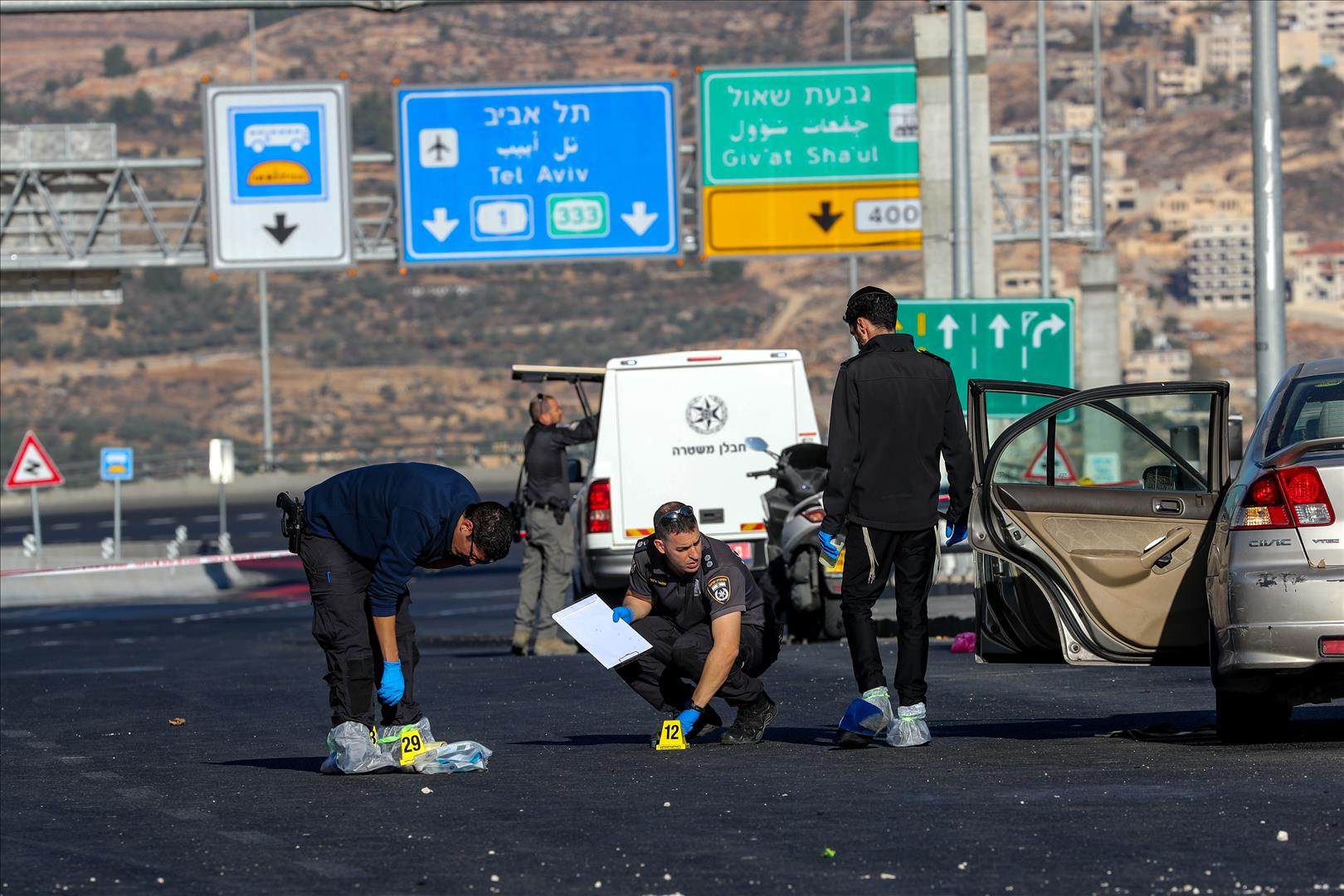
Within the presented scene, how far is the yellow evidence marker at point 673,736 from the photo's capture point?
10328 mm

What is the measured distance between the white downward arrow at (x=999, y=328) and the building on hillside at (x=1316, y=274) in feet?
438

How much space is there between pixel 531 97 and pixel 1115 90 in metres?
166

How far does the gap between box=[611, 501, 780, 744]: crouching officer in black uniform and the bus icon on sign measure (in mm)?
23852

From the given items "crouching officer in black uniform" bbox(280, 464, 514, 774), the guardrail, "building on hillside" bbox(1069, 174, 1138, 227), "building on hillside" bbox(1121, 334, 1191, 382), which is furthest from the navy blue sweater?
"building on hillside" bbox(1069, 174, 1138, 227)

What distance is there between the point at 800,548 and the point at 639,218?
53.9 feet

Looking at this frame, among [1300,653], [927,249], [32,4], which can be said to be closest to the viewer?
[1300,653]

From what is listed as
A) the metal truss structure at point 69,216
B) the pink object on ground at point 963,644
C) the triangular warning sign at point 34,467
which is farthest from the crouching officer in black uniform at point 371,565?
the metal truss structure at point 69,216

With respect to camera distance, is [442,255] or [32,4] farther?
[442,255]

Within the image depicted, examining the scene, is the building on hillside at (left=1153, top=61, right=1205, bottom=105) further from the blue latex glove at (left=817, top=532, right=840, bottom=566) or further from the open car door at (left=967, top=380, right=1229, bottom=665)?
the blue latex glove at (left=817, top=532, right=840, bottom=566)

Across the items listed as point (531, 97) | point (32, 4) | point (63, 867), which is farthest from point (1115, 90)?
point (63, 867)

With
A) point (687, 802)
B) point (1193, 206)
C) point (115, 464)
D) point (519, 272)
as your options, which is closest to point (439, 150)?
point (115, 464)

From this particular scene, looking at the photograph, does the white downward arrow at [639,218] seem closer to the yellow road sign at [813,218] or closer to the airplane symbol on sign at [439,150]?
the yellow road sign at [813,218]

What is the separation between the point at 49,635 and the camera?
24219 mm

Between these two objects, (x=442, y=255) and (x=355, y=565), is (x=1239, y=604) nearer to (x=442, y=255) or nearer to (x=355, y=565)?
(x=355, y=565)
